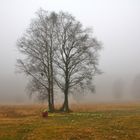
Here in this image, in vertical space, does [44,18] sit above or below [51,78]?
above

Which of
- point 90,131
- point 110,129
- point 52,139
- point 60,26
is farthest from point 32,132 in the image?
point 60,26

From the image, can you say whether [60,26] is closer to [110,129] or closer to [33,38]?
[33,38]

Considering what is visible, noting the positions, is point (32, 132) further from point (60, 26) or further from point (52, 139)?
point (60, 26)

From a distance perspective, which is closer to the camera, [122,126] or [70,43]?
[122,126]

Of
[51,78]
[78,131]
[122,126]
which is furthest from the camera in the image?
[51,78]

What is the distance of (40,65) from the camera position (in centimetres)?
5103

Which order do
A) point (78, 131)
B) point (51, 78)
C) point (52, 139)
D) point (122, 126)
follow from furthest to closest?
point (51, 78), point (122, 126), point (78, 131), point (52, 139)

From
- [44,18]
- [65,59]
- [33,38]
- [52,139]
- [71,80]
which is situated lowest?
[52,139]

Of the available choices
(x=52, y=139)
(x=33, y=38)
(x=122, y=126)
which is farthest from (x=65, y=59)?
(x=52, y=139)

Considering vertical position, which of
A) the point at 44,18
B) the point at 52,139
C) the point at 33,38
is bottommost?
the point at 52,139

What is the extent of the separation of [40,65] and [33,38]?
15.0 feet

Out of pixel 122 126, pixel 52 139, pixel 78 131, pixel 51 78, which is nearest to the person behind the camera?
pixel 52 139

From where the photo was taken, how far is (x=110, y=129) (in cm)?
2597

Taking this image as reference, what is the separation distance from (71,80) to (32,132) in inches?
1082
